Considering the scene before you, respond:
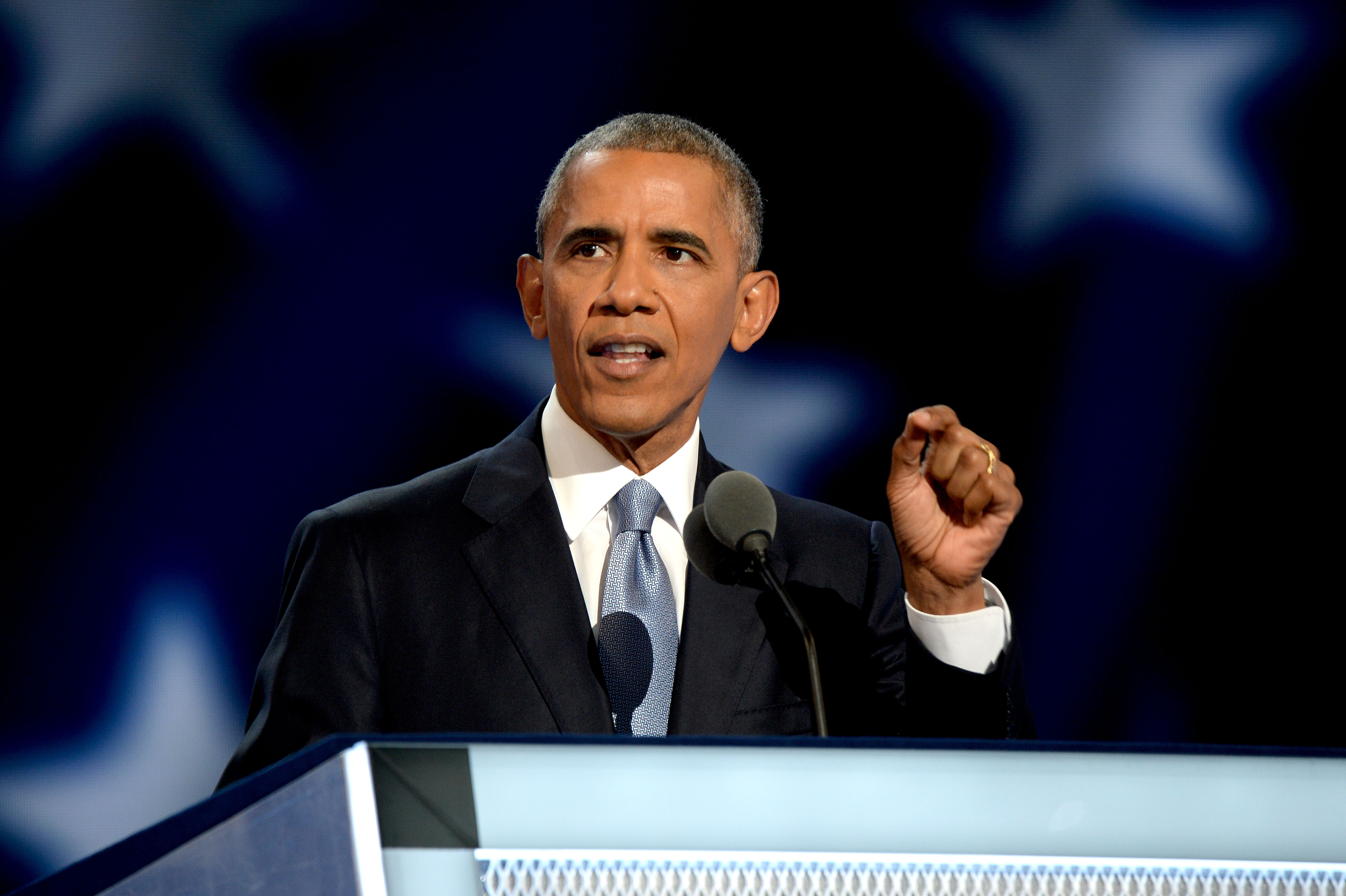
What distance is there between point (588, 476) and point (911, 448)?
1.45 ft

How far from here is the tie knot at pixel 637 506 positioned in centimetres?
136

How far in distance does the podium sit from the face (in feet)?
3.08

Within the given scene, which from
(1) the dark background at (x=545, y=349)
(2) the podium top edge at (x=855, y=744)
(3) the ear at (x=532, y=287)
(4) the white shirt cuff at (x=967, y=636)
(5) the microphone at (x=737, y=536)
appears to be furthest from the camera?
(1) the dark background at (x=545, y=349)

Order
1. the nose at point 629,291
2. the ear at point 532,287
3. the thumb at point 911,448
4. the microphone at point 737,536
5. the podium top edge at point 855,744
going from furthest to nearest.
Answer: the ear at point 532,287 < the nose at point 629,291 < the thumb at point 911,448 < the microphone at point 737,536 < the podium top edge at point 855,744

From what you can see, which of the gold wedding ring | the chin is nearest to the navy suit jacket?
the chin

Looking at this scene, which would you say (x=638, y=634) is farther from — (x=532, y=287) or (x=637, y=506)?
(x=532, y=287)

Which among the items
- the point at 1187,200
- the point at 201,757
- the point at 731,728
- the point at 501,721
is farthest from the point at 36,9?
the point at 1187,200

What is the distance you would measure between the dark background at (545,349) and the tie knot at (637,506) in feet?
2.08

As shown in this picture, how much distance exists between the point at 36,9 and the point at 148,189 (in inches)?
15.2

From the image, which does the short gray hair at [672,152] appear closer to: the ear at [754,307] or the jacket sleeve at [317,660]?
the ear at [754,307]

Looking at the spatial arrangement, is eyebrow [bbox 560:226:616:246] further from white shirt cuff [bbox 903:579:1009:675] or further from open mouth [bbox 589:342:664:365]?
white shirt cuff [bbox 903:579:1009:675]

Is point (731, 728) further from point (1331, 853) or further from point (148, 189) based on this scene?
point (148, 189)

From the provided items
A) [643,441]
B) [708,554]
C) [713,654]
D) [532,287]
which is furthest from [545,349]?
[708,554]

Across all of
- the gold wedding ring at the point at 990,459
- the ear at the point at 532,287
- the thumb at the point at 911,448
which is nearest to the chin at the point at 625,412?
the ear at the point at 532,287
